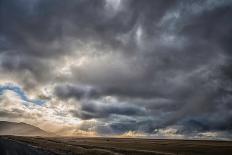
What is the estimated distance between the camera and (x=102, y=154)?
5069 cm

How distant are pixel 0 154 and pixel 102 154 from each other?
22043 millimetres

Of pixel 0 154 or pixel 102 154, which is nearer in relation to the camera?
pixel 0 154

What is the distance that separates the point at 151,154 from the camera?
196ft

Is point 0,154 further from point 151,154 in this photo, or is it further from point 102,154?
point 151,154

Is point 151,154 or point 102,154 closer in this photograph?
point 102,154

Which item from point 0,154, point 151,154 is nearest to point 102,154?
point 151,154

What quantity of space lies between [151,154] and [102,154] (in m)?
13.9

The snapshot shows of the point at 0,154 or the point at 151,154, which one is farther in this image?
the point at 151,154

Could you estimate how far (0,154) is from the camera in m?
32.3

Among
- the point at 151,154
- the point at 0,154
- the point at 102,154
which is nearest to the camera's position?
the point at 0,154

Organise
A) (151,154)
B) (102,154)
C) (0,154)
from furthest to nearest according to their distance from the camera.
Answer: (151,154), (102,154), (0,154)
